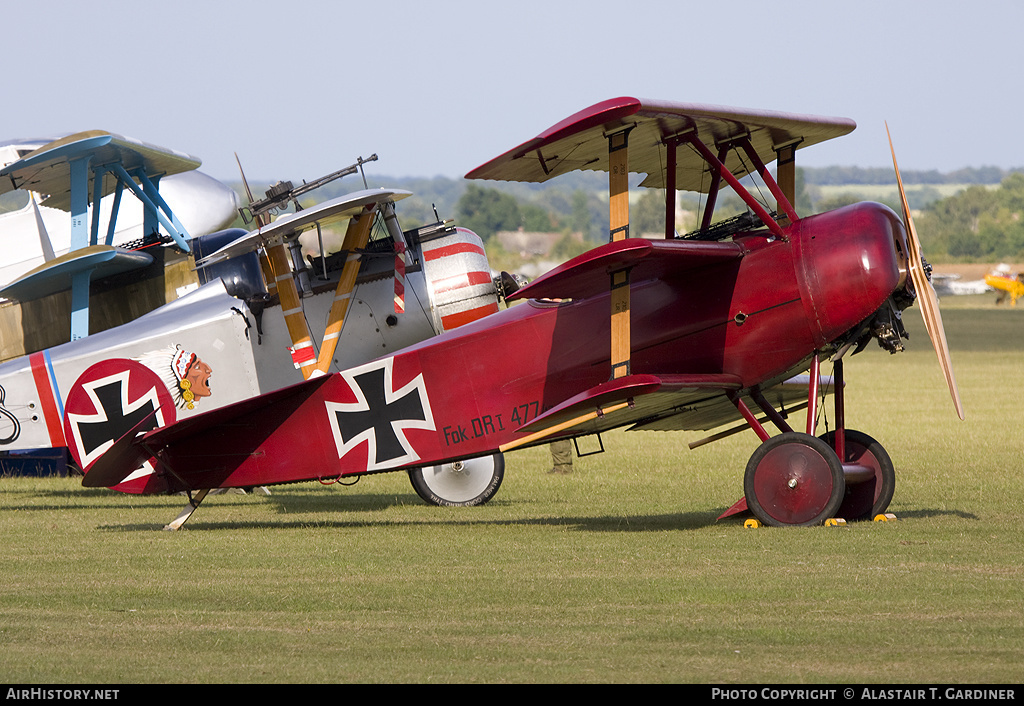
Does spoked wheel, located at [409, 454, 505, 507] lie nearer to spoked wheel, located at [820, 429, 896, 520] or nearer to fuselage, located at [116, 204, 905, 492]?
fuselage, located at [116, 204, 905, 492]

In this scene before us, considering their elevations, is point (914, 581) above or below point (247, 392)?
below

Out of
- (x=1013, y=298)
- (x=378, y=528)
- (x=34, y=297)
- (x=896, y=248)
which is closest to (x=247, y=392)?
(x=378, y=528)

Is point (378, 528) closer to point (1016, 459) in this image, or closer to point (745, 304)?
point (745, 304)

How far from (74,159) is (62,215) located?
4.69 metres

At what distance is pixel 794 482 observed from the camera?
10312mm

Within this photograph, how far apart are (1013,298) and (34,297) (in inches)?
Result: 3114

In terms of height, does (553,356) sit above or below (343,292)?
below

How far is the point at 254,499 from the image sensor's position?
50.7 ft

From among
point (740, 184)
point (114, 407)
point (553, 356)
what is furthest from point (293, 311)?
point (740, 184)

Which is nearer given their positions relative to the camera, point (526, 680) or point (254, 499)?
point (526, 680)

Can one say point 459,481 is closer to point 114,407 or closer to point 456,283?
point 456,283

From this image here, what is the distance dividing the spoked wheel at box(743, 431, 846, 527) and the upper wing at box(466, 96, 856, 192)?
2.73 m

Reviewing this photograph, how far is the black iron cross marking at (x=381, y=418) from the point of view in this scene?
11688mm

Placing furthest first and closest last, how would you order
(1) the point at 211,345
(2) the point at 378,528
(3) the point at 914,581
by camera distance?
1. (1) the point at 211,345
2. (2) the point at 378,528
3. (3) the point at 914,581
